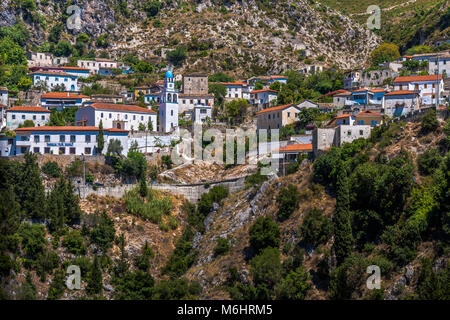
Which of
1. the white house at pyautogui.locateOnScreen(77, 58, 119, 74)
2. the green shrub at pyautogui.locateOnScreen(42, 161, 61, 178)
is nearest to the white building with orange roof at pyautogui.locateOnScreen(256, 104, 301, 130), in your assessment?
the green shrub at pyautogui.locateOnScreen(42, 161, 61, 178)

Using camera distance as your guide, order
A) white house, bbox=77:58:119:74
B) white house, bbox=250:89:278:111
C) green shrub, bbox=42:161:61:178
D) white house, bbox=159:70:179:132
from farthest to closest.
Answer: white house, bbox=77:58:119:74, white house, bbox=250:89:278:111, white house, bbox=159:70:179:132, green shrub, bbox=42:161:61:178

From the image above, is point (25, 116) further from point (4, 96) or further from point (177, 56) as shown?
point (177, 56)

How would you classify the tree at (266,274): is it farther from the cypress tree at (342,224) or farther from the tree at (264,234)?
the cypress tree at (342,224)

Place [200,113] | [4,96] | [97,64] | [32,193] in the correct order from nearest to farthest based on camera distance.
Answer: [32,193]
[200,113]
[4,96]
[97,64]

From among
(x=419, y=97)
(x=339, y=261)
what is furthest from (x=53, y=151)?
(x=419, y=97)

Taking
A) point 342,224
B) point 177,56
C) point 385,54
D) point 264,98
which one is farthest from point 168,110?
point 385,54

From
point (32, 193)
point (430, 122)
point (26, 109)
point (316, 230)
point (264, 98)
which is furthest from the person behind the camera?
point (264, 98)

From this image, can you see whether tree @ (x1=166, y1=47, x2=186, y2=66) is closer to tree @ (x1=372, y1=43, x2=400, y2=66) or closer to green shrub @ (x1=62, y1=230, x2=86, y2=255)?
tree @ (x1=372, y1=43, x2=400, y2=66)
